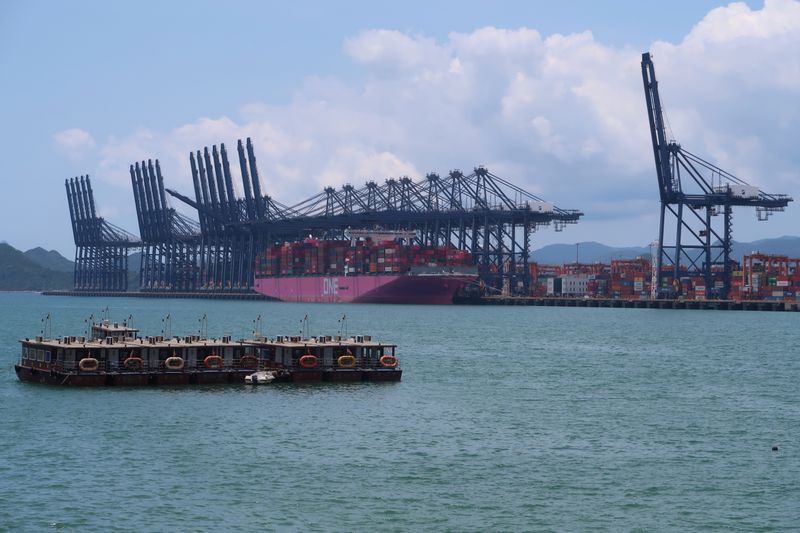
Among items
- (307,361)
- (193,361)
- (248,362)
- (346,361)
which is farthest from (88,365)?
(346,361)

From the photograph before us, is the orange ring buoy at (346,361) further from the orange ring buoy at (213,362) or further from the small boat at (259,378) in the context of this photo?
the orange ring buoy at (213,362)

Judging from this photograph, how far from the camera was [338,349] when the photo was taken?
64938 millimetres

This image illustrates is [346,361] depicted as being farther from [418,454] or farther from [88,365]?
[418,454]

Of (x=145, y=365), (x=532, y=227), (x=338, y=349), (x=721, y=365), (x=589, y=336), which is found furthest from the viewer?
(x=532, y=227)

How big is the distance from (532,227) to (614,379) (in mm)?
130249

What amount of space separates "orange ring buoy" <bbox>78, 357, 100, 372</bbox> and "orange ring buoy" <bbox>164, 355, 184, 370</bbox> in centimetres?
355

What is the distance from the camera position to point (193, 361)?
61594mm

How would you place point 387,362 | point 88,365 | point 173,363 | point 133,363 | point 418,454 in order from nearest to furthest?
1. point 418,454
2. point 88,365
3. point 133,363
4. point 173,363
5. point 387,362

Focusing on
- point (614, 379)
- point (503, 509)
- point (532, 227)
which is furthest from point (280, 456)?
point (532, 227)

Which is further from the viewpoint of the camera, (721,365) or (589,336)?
(589,336)

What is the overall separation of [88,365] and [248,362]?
29.2 ft

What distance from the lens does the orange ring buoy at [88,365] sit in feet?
191

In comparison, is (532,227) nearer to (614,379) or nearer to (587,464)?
(614,379)

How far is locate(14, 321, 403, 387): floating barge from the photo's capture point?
194 ft
